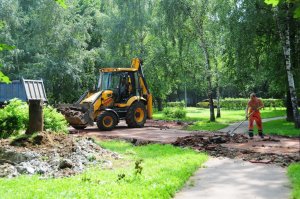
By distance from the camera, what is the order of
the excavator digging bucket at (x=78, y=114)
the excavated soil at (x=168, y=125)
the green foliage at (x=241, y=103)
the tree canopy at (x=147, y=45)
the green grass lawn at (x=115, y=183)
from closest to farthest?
the green grass lawn at (x=115, y=183) < the excavator digging bucket at (x=78, y=114) < the excavated soil at (x=168, y=125) < the tree canopy at (x=147, y=45) < the green foliage at (x=241, y=103)

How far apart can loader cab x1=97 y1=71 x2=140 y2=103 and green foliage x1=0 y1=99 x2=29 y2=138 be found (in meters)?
7.45

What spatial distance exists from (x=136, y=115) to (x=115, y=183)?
1451 cm

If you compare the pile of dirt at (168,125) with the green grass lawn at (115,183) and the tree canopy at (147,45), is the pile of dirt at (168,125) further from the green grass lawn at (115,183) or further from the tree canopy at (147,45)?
the green grass lawn at (115,183)

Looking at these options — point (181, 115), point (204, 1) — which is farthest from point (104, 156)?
point (181, 115)

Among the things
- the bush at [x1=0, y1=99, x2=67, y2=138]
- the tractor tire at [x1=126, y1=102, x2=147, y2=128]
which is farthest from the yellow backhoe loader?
the bush at [x1=0, y1=99, x2=67, y2=138]

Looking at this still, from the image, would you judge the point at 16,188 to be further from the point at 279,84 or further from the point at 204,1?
the point at 204,1

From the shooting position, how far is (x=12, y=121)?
13.9 metres

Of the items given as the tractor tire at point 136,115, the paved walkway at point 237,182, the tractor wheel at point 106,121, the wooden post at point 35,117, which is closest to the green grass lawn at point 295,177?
the paved walkway at point 237,182

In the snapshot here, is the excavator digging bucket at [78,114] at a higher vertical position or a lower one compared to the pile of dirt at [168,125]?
higher

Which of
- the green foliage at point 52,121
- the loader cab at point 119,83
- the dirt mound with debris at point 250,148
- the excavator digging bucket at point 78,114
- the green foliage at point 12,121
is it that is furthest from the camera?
the loader cab at point 119,83

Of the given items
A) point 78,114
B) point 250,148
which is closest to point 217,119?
point 78,114

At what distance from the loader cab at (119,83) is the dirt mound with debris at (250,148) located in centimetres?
751

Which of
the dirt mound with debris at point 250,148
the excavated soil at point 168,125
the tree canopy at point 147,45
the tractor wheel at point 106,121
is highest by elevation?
the tree canopy at point 147,45

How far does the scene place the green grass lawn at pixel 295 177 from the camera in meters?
6.94
